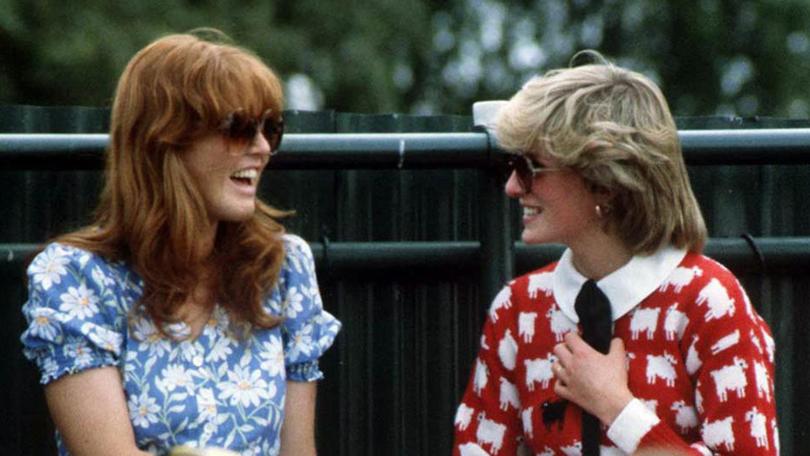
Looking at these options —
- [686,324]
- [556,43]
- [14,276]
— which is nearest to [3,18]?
[14,276]

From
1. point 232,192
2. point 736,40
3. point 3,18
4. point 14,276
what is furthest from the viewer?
point 736,40

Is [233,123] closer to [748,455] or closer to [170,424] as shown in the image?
[170,424]

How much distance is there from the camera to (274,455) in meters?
3.29

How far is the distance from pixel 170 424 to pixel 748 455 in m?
1.09

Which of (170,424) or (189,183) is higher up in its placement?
(189,183)

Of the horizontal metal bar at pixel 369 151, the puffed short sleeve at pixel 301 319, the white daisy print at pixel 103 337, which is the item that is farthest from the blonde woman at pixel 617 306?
the white daisy print at pixel 103 337

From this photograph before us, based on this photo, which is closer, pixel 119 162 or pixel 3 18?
pixel 119 162

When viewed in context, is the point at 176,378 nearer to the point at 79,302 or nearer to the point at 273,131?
the point at 79,302

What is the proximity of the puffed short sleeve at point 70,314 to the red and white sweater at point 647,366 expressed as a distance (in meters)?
0.75

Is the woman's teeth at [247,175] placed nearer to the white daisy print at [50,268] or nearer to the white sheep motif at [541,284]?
the white daisy print at [50,268]

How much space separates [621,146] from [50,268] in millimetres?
1118

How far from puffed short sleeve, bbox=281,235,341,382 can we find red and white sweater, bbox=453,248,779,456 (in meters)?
0.32

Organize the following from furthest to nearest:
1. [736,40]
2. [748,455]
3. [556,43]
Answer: [556,43] → [736,40] → [748,455]

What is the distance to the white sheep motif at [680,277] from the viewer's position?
10.2 feet
